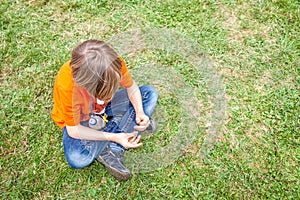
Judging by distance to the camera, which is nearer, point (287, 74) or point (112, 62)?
point (112, 62)

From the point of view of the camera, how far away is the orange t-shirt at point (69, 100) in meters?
1.53

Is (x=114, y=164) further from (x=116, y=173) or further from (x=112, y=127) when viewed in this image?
(x=112, y=127)

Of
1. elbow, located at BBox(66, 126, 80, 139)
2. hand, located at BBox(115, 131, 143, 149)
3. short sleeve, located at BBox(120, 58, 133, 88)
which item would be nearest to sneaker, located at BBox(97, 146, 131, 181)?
hand, located at BBox(115, 131, 143, 149)

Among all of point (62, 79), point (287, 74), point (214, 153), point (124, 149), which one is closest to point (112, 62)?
point (62, 79)

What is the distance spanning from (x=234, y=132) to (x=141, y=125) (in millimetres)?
598

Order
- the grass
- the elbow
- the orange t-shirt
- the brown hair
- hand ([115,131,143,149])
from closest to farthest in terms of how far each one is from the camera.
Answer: the brown hair, the orange t-shirt, the elbow, hand ([115,131,143,149]), the grass

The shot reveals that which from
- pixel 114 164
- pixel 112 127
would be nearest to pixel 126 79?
pixel 112 127

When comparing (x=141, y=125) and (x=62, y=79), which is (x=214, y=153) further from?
(x=62, y=79)

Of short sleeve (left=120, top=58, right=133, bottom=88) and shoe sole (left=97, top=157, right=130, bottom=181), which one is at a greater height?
short sleeve (left=120, top=58, right=133, bottom=88)

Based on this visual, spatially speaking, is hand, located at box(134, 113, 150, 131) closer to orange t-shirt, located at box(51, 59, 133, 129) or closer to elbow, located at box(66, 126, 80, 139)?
orange t-shirt, located at box(51, 59, 133, 129)

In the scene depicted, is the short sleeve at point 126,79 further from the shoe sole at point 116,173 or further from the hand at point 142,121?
the shoe sole at point 116,173

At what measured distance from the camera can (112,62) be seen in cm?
141

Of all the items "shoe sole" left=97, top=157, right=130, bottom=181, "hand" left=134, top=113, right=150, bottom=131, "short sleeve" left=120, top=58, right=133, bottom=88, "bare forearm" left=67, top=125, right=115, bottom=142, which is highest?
"short sleeve" left=120, top=58, right=133, bottom=88

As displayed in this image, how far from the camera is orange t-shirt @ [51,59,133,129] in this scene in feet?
5.01
